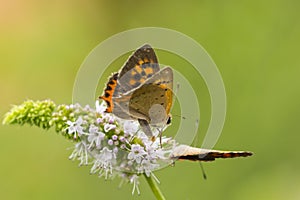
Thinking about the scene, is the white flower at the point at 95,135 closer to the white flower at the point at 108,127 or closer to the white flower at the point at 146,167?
the white flower at the point at 108,127

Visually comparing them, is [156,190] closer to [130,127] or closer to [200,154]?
[200,154]

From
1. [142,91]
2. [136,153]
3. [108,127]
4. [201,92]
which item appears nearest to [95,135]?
[108,127]

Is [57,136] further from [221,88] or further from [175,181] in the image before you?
[221,88]

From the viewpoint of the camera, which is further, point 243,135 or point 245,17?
point 245,17

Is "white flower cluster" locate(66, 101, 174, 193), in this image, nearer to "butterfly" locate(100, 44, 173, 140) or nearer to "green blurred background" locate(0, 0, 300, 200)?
"butterfly" locate(100, 44, 173, 140)

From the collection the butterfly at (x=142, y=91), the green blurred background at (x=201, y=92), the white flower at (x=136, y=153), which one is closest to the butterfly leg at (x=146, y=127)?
the butterfly at (x=142, y=91)

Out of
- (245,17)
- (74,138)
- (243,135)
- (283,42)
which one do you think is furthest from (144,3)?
(74,138)

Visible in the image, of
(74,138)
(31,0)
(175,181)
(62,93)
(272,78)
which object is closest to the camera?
(74,138)
